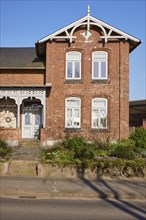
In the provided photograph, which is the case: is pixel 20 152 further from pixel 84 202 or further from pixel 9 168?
pixel 84 202

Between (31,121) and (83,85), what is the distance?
4.72 metres

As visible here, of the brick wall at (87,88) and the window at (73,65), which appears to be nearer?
the brick wall at (87,88)

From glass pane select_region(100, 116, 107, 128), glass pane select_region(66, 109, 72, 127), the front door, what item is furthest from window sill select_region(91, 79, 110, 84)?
the front door

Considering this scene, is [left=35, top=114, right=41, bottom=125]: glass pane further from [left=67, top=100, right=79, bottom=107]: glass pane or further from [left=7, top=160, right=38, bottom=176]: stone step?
[left=7, top=160, right=38, bottom=176]: stone step

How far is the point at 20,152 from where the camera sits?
20.4 metres

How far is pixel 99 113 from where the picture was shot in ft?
78.8

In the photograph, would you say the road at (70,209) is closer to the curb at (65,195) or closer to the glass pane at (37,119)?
the curb at (65,195)

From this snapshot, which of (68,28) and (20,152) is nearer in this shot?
(20,152)

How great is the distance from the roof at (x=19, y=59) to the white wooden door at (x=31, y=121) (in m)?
2.99

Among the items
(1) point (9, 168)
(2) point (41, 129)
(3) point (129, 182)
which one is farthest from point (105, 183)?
(2) point (41, 129)

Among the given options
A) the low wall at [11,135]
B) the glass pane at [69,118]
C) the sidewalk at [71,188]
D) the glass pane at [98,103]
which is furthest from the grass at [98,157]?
the low wall at [11,135]

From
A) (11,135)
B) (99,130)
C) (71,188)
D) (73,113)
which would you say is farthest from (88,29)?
(71,188)

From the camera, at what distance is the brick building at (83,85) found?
23.7 m

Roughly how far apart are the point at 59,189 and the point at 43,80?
12523 millimetres
